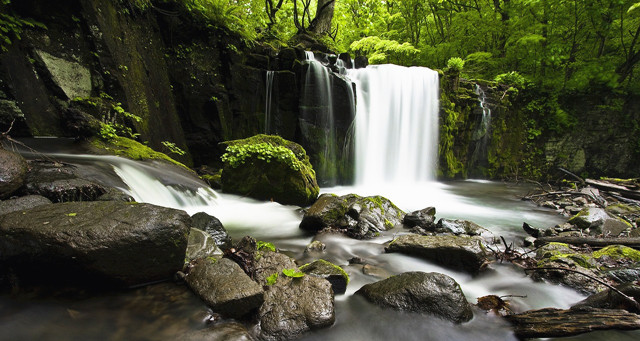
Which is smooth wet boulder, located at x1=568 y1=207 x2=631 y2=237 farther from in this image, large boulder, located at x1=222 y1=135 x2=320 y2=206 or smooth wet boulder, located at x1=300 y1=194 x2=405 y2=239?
large boulder, located at x1=222 y1=135 x2=320 y2=206

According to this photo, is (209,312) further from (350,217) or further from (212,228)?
(350,217)

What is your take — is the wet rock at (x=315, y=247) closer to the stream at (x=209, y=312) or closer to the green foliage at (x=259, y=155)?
the stream at (x=209, y=312)

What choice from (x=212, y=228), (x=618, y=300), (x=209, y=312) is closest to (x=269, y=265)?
(x=209, y=312)

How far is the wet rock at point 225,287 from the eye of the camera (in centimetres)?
208

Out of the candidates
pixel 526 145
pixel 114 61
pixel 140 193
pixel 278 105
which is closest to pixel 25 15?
pixel 114 61

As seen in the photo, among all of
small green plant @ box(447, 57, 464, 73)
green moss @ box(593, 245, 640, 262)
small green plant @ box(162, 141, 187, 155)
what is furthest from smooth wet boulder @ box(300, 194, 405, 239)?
small green plant @ box(447, 57, 464, 73)

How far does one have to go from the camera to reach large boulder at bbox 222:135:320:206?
6706 millimetres

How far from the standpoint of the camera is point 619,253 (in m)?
3.66

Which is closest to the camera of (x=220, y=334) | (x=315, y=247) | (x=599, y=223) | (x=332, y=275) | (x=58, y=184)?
(x=220, y=334)

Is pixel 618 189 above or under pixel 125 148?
under

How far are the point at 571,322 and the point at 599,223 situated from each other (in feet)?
14.4

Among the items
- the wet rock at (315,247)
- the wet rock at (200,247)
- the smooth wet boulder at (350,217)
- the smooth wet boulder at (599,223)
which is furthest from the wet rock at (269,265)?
the smooth wet boulder at (599,223)

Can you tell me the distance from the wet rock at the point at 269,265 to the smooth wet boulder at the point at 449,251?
1.83 meters

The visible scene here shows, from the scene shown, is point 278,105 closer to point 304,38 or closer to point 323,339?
point 304,38
